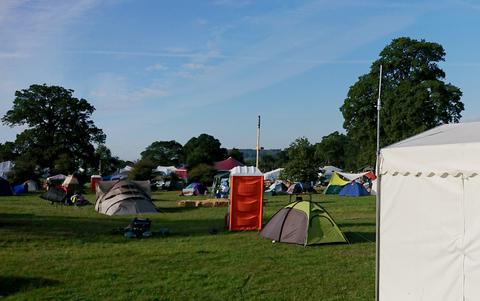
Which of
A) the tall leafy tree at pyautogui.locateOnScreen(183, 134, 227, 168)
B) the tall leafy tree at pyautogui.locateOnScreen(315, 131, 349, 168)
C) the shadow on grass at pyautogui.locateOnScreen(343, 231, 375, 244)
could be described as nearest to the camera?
the shadow on grass at pyautogui.locateOnScreen(343, 231, 375, 244)

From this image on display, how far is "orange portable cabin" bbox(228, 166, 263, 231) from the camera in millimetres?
14570

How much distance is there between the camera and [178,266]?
9289 mm

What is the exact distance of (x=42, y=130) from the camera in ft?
171

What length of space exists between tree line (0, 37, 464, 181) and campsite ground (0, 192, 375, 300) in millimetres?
25639

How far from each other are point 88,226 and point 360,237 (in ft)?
29.0

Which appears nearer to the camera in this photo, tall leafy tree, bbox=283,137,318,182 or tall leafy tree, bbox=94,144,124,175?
tall leafy tree, bbox=283,137,318,182

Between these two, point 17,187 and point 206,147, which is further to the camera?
point 206,147

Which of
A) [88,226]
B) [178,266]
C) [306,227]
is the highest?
[306,227]

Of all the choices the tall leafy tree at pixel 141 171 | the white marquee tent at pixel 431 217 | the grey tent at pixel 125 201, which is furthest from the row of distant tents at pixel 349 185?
the white marquee tent at pixel 431 217

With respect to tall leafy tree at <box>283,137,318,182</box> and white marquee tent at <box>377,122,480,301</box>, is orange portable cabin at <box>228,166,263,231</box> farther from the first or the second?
tall leafy tree at <box>283,137,318,182</box>

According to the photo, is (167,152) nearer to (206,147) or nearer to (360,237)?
(206,147)

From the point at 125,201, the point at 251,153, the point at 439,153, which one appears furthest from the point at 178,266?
the point at 251,153

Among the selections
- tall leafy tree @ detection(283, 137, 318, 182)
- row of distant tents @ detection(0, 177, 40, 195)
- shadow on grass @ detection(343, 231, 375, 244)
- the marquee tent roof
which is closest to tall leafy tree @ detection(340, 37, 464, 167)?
tall leafy tree @ detection(283, 137, 318, 182)

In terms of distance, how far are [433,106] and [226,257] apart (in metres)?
32.0
